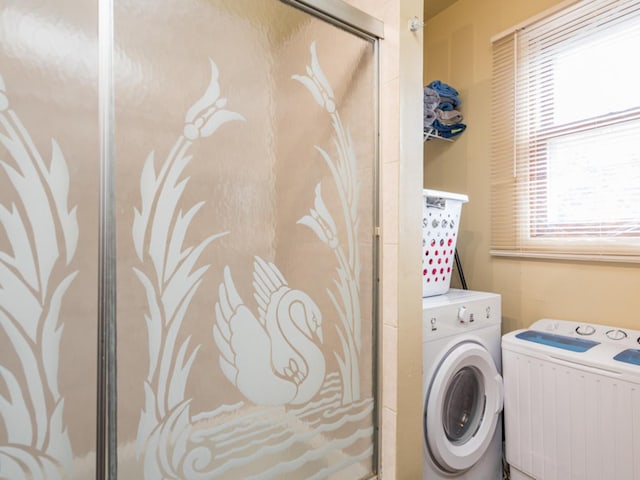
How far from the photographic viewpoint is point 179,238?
0.81m

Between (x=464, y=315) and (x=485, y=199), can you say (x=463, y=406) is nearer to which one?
(x=464, y=315)

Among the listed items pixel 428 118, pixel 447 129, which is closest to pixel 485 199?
pixel 447 129

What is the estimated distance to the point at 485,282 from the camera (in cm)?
209

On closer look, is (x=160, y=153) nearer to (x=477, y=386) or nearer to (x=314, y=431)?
(x=314, y=431)

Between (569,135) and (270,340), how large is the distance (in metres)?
1.79

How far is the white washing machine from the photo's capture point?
134 centimetres

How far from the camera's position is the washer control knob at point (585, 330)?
1.53 metres

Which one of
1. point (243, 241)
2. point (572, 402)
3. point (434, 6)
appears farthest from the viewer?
point (434, 6)

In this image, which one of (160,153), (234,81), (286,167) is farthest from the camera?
(286,167)

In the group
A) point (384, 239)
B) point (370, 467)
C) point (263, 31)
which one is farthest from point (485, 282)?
point (263, 31)

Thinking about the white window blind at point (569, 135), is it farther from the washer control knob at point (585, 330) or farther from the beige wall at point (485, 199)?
the washer control knob at point (585, 330)

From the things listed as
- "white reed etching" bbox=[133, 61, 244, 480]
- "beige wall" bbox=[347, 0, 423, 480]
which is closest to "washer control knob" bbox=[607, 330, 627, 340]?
"beige wall" bbox=[347, 0, 423, 480]

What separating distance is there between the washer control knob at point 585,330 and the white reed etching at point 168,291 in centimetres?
166

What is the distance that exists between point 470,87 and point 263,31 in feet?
5.62
